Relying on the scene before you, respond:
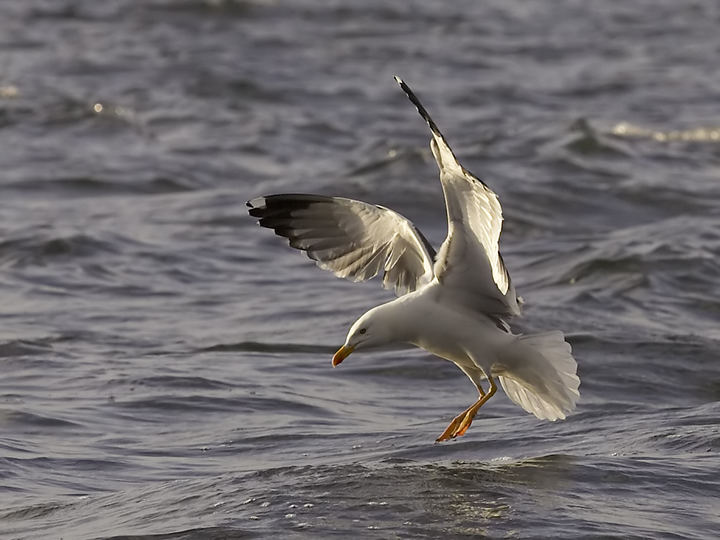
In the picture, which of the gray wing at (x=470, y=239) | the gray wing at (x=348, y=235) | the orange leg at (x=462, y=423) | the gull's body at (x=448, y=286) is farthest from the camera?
the gray wing at (x=348, y=235)

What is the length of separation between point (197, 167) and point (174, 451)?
783 centimetres

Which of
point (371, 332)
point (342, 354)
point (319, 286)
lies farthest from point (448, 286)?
point (319, 286)

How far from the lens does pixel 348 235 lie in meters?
6.63

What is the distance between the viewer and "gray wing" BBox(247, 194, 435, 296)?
6516mm

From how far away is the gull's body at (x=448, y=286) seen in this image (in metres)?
5.77

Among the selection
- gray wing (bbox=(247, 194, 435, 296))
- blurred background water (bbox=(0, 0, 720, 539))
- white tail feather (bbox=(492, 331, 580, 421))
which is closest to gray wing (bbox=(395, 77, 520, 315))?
white tail feather (bbox=(492, 331, 580, 421))

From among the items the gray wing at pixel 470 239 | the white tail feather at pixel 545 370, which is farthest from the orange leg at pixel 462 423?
the gray wing at pixel 470 239

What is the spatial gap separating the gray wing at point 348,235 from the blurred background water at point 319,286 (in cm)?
76

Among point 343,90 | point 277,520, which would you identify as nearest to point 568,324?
point 277,520

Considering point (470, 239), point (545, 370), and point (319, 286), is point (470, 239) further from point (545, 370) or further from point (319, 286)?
point (319, 286)

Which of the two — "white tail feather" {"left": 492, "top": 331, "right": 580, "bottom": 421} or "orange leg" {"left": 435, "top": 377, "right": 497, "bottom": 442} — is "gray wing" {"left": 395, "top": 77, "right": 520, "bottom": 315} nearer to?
"white tail feather" {"left": 492, "top": 331, "right": 580, "bottom": 421}

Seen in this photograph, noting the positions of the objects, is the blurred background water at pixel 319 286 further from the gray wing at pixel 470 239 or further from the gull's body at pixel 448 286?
the gray wing at pixel 470 239

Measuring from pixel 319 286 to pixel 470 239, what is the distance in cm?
465

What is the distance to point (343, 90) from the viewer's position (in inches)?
736
